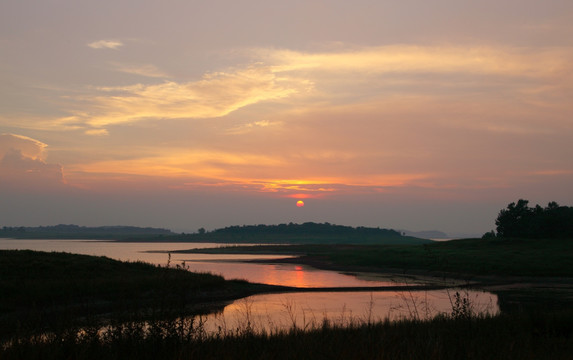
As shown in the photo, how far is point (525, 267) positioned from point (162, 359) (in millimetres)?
61402

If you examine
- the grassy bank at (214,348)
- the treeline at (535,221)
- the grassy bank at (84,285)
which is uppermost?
the treeline at (535,221)

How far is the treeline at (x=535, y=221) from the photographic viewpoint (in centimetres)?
9362

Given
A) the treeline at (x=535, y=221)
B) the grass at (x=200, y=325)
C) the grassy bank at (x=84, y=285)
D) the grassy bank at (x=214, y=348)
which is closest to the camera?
the grassy bank at (x=214, y=348)

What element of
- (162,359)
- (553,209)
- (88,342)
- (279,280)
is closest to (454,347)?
(162,359)

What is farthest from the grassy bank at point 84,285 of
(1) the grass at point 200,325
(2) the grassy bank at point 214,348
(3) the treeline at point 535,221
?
(3) the treeline at point 535,221

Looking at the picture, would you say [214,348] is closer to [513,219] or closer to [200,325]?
[200,325]

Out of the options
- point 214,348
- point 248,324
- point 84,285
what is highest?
point 248,324

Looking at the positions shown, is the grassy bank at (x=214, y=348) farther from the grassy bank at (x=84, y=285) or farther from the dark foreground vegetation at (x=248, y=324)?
the grassy bank at (x=84, y=285)

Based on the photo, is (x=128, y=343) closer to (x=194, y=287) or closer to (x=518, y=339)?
(x=518, y=339)

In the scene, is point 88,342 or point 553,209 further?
point 553,209

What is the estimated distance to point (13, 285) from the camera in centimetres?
3334

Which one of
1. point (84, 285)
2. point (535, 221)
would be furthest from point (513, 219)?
point (84, 285)

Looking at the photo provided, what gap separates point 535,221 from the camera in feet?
319

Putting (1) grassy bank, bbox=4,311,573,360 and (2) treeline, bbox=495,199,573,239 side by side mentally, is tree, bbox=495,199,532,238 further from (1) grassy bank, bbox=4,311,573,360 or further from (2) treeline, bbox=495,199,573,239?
(1) grassy bank, bbox=4,311,573,360
